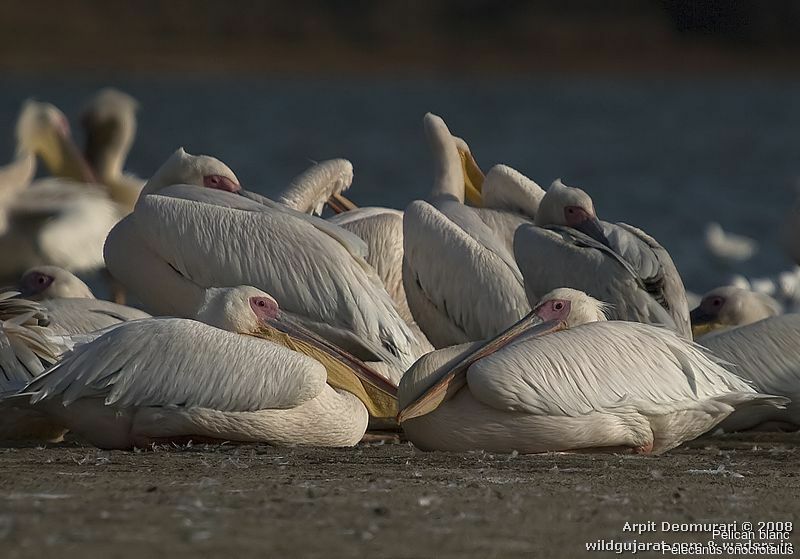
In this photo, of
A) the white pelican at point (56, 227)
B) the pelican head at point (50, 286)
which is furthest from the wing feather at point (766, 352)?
the white pelican at point (56, 227)

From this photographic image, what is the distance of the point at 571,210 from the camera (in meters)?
6.99

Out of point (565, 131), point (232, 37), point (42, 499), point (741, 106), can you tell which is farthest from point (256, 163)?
point (232, 37)

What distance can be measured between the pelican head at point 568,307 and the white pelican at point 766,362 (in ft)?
2.18

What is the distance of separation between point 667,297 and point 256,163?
67.4 feet

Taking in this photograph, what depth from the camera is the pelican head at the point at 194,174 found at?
737 centimetres

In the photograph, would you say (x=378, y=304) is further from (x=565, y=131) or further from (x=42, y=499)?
(x=565, y=131)

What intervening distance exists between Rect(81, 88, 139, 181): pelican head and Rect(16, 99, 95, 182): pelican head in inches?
14.9

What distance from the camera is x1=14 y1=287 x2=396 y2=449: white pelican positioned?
5402mm

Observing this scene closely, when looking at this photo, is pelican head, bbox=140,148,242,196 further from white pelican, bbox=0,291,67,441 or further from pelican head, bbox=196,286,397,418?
pelican head, bbox=196,286,397,418

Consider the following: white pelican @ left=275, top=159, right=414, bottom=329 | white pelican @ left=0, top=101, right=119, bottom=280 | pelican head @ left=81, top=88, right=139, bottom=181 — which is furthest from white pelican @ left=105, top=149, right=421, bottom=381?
pelican head @ left=81, top=88, right=139, bottom=181

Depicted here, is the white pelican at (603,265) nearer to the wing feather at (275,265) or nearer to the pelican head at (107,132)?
the wing feather at (275,265)

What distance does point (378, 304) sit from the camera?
260 inches

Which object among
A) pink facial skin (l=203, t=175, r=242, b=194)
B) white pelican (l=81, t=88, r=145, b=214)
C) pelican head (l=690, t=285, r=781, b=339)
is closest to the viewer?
pink facial skin (l=203, t=175, r=242, b=194)

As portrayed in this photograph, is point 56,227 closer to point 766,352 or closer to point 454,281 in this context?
point 454,281
